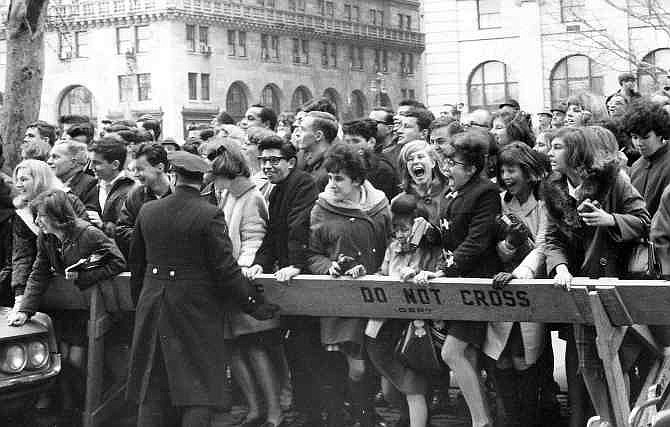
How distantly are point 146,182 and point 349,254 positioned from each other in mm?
2001

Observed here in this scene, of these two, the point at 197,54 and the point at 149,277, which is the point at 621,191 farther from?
the point at 197,54

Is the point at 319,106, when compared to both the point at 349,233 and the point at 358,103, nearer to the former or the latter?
the point at 349,233

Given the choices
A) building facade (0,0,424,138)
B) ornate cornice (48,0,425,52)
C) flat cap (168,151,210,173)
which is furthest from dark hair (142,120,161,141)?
building facade (0,0,424,138)

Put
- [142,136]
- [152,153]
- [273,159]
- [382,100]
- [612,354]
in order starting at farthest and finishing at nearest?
[382,100] → [142,136] → [152,153] → [273,159] → [612,354]

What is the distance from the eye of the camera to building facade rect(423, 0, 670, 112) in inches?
1770

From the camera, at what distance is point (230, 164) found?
26.8 ft

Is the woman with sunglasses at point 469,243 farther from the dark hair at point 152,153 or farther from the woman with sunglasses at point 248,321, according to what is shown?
the dark hair at point 152,153

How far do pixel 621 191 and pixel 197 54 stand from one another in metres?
66.6

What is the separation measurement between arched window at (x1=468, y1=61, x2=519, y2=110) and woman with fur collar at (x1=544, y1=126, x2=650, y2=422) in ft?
131

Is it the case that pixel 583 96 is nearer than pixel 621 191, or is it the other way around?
pixel 621 191

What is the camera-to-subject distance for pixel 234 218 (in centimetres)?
838

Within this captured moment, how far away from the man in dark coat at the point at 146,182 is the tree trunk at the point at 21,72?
5.58 meters

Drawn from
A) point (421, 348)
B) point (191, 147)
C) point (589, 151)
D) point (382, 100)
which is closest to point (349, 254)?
point (421, 348)

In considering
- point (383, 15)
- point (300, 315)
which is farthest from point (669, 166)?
point (383, 15)
